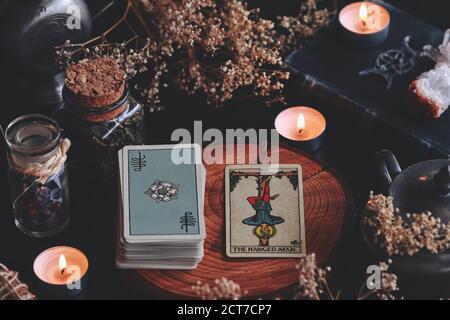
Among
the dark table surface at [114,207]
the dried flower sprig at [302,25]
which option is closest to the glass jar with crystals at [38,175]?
the dark table surface at [114,207]

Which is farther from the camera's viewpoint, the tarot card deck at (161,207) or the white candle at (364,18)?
the white candle at (364,18)

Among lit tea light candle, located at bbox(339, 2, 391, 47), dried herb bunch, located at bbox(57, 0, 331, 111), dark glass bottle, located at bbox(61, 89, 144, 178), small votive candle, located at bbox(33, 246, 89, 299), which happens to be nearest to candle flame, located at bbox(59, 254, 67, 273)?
small votive candle, located at bbox(33, 246, 89, 299)

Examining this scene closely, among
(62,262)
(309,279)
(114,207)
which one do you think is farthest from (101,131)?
(309,279)

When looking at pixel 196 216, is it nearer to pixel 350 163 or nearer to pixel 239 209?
pixel 239 209

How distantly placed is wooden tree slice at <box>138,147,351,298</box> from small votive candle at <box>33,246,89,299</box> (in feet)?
0.41

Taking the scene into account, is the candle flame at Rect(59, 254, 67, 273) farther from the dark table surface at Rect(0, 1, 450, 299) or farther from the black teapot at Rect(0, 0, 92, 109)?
the black teapot at Rect(0, 0, 92, 109)

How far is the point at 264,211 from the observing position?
1.79 metres

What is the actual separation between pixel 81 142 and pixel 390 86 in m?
0.71

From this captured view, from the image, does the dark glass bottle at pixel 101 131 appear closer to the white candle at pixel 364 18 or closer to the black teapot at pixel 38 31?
the black teapot at pixel 38 31

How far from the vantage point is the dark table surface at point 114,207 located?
68.1 inches

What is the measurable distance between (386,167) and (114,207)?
58 centimetres

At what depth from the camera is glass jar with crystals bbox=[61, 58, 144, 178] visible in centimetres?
176

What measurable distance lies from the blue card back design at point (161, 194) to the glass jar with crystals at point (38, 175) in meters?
0.16

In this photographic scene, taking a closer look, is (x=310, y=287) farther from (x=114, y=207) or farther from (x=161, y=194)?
(x=114, y=207)
